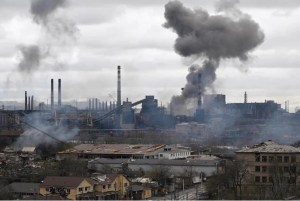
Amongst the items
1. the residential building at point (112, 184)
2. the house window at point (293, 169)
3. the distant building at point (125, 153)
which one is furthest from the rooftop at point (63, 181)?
the distant building at point (125, 153)

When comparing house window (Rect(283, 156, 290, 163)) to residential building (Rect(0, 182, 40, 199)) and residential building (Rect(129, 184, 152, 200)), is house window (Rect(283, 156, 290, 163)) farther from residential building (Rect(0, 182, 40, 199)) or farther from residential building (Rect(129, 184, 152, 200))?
residential building (Rect(0, 182, 40, 199))

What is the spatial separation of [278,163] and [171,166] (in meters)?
4.91

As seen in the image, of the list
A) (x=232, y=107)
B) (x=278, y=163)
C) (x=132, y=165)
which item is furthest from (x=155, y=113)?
(x=278, y=163)

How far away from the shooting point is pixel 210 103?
157 feet

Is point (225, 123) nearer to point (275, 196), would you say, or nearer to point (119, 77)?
point (119, 77)

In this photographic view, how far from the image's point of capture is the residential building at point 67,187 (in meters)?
15.1

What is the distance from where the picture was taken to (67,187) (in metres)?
15.2

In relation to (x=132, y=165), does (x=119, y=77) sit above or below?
above

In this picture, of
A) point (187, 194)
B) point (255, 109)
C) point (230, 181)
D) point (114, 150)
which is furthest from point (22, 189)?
point (255, 109)

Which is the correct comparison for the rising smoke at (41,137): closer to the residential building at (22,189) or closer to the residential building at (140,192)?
the residential building at (140,192)

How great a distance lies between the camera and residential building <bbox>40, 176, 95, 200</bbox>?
15.1m

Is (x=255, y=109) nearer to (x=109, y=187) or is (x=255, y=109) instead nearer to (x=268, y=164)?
(x=268, y=164)

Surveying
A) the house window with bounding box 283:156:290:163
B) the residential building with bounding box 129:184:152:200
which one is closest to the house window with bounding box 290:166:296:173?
the house window with bounding box 283:156:290:163

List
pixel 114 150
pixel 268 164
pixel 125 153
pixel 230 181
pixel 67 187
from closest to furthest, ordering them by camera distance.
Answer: pixel 67 187 < pixel 230 181 < pixel 268 164 < pixel 125 153 < pixel 114 150
